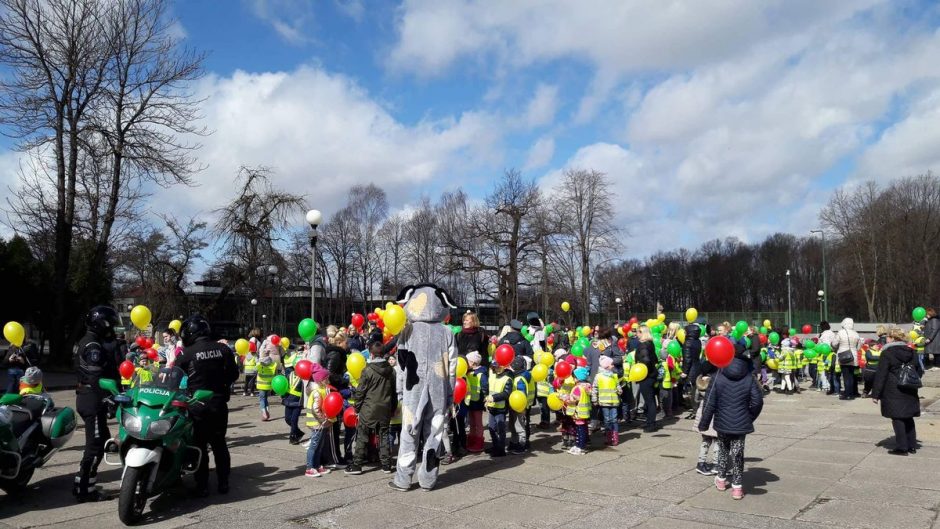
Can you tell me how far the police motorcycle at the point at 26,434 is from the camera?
6.68m

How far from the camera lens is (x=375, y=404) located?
26.7 feet

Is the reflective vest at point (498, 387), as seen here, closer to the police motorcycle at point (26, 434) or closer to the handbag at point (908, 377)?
the police motorcycle at point (26, 434)

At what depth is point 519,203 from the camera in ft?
147

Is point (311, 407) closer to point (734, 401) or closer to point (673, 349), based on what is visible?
point (734, 401)

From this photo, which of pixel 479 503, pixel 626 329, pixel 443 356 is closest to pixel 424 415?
pixel 443 356

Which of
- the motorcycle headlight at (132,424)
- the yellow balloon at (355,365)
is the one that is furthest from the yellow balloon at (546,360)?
the motorcycle headlight at (132,424)

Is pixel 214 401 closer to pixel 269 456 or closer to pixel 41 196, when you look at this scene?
pixel 269 456

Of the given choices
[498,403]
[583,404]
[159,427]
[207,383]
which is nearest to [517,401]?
[498,403]

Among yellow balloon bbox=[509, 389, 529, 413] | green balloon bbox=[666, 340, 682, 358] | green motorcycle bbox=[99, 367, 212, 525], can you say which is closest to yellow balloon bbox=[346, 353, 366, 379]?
yellow balloon bbox=[509, 389, 529, 413]

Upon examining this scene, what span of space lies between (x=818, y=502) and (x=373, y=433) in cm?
505

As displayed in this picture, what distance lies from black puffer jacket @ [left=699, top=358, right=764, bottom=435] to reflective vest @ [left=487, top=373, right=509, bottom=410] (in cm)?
273

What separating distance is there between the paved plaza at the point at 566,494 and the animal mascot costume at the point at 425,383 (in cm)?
30

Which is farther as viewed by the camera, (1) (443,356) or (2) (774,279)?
(2) (774,279)

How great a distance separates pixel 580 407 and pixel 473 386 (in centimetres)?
144
